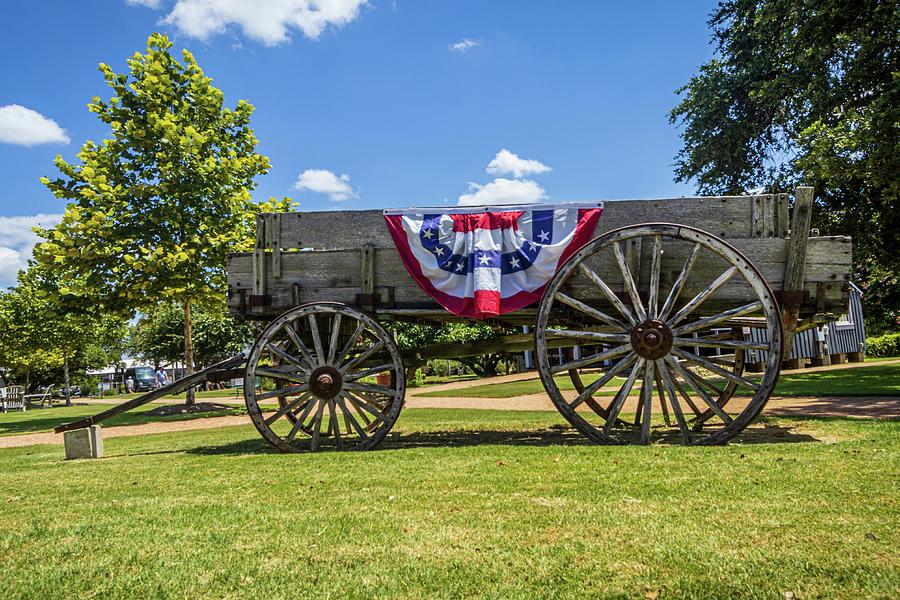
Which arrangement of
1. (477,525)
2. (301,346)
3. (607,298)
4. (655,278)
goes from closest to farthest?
(477,525)
(655,278)
(607,298)
(301,346)

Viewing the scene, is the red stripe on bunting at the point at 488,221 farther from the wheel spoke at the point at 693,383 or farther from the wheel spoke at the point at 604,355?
the wheel spoke at the point at 693,383

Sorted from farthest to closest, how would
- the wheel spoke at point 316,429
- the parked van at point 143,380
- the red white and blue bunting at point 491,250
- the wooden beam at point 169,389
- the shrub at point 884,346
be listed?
the parked van at point 143,380 → the shrub at point 884,346 → the wooden beam at point 169,389 → the wheel spoke at point 316,429 → the red white and blue bunting at point 491,250

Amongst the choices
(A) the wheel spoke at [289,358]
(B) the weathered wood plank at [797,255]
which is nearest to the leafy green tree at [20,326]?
(A) the wheel spoke at [289,358]

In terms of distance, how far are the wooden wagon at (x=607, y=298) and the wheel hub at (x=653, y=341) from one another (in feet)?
0.04

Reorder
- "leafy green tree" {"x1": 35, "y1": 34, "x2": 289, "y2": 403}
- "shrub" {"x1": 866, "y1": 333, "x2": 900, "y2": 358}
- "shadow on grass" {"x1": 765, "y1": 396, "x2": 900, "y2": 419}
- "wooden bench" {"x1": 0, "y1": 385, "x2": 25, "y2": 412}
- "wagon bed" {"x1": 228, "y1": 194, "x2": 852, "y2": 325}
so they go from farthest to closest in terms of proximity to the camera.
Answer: "shrub" {"x1": 866, "y1": 333, "x2": 900, "y2": 358} → "wooden bench" {"x1": 0, "y1": 385, "x2": 25, "y2": 412} → "leafy green tree" {"x1": 35, "y1": 34, "x2": 289, "y2": 403} → "shadow on grass" {"x1": 765, "y1": 396, "x2": 900, "y2": 419} → "wagon bed" {"x1": 228, "y1": 194, "x2": 852, "y2": 325}

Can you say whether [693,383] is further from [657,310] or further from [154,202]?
[154,202]

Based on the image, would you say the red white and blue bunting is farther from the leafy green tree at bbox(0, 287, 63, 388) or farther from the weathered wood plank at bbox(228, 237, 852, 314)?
the leafy green tree at bbox(0, 287, 63, 388)

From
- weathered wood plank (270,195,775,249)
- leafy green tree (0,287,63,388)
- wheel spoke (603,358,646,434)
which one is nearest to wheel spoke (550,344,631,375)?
wheel spoke (603,358,646,434)

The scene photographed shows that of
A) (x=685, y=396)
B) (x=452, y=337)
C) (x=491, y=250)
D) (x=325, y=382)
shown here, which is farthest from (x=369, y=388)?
(x=452, y=337)

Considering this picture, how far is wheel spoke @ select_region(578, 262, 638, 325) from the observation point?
6.25 meters

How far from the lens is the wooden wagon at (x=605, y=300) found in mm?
6133

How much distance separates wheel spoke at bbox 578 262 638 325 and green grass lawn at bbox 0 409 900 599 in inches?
50.4

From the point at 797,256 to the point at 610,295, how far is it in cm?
189

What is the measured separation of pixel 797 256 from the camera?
6.32 metres
